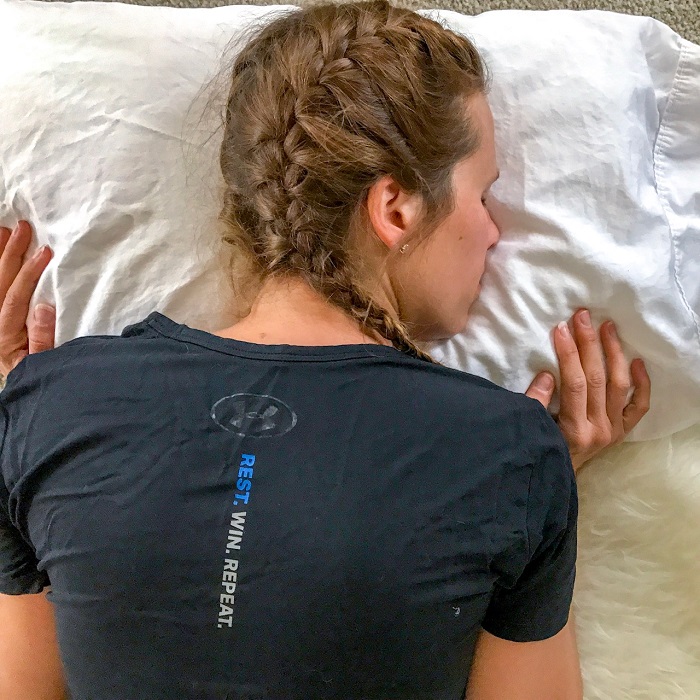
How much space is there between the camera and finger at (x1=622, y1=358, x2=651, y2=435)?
2.47ft

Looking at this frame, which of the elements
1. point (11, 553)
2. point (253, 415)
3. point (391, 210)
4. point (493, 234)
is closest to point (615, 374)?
point (493, 234)

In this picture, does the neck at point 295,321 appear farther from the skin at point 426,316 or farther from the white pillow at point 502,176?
the white pillow at point 502,176

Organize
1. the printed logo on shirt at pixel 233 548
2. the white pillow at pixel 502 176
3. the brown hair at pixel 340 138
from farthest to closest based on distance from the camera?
the white pillow at pixel 502 176 < the brown hair at pixel 340 138 < the printed logo on shirt at pixel 233 548

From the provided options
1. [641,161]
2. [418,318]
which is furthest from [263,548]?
[641,161]

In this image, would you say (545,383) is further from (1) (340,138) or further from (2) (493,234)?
(1) (340,138)

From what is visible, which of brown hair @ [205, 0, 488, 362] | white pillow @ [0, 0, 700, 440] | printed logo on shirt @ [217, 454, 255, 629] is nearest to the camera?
printed logo on shirt @ [217, 454, 255, 629]

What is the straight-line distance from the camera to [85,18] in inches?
30.7

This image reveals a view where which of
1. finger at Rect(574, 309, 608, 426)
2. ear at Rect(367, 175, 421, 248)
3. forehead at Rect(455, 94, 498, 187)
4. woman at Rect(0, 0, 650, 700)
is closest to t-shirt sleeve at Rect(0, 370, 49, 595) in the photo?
woman at Rect(0, 0, 650, 700)

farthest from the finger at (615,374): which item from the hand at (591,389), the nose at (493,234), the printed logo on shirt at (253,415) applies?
the printed logo on shirt at (253,415)

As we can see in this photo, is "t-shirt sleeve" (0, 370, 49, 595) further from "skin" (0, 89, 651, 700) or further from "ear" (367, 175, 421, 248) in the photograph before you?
"ear" (367, 175, 421, 248)

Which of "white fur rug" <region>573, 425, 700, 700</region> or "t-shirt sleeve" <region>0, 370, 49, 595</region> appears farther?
"white fur rug" <region>573, 425, 700, 700</region>

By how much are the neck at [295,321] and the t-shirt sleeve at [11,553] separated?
199 millimetres

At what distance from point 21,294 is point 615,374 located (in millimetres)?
685

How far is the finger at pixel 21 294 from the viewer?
77 cm
